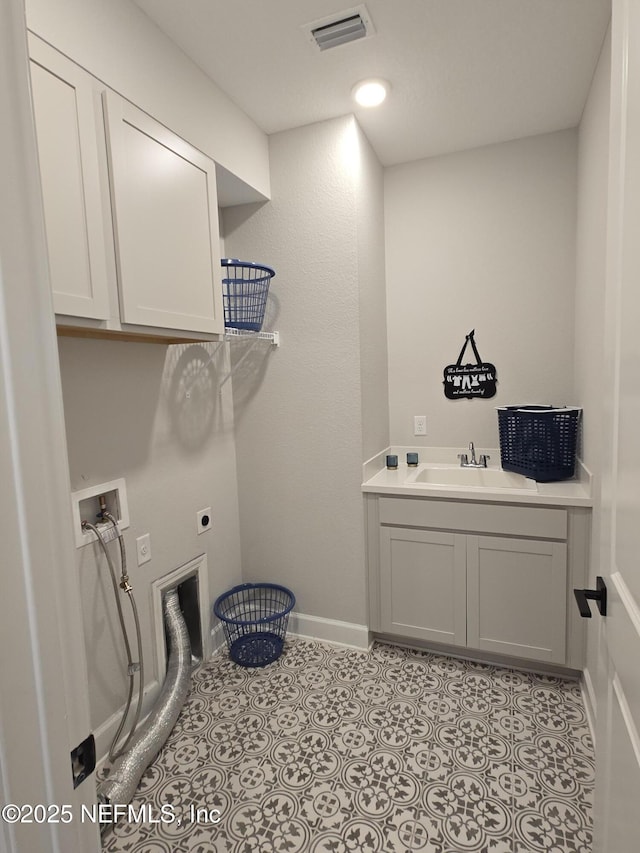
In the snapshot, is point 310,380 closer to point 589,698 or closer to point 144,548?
point 144,548

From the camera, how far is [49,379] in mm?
582

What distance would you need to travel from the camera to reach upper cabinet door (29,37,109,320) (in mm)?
1183

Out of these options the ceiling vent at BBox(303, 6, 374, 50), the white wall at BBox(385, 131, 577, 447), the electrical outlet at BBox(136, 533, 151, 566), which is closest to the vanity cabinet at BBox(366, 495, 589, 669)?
the white wall at BBox(385, 131, 577, 447)

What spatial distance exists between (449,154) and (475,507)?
197 cm

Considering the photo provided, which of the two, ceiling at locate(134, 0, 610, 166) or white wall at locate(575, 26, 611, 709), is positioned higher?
ceiling at locate(134, 0, 610, 166)

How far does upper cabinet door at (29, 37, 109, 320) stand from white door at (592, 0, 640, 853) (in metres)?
1.28

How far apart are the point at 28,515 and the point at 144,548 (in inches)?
59.2

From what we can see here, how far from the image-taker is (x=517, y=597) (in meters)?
2.14

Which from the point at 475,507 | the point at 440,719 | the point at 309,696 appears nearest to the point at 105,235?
the point at 475,507

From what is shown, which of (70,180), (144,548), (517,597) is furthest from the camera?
(517,597)

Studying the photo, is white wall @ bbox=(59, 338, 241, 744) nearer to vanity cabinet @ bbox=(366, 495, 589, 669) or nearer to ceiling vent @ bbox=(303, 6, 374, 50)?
vanity cabinet @ bbox=(366, 495, 589, 669)

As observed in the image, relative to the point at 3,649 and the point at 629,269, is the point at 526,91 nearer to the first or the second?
the point at 629,269

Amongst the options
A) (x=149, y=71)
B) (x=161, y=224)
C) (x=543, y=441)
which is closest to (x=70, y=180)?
(x=161, y=224)

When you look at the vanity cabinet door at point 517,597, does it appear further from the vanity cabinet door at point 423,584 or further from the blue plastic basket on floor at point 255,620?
the blue plastic basket on floor at point 255,620
